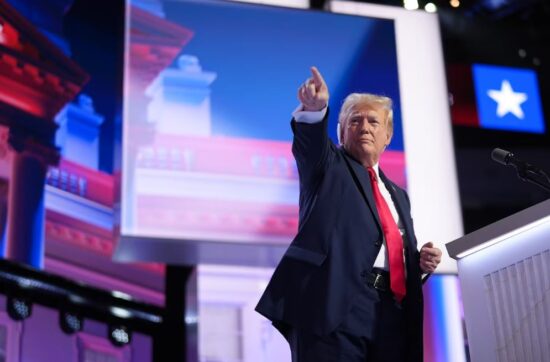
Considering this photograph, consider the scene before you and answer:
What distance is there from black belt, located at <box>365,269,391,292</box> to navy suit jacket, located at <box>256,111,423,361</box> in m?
0.02

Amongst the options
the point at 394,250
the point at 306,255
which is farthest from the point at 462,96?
the point at 306,255

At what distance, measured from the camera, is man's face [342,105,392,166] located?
2.41 metres

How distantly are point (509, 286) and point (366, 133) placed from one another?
0.53 meters

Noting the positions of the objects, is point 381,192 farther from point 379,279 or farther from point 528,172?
point 528,172

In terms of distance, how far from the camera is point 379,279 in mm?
2244

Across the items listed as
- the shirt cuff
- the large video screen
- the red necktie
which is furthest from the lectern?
the large video screen

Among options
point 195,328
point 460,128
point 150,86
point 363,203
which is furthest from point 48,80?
point 460,128

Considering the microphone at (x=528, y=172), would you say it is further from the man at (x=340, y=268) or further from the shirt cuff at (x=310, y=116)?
the shirt cuff at (x=310, y=116)

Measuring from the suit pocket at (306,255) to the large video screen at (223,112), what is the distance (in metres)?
1.66

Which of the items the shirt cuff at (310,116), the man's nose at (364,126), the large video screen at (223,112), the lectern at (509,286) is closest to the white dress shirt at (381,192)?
the shirt cuff at (310,116)

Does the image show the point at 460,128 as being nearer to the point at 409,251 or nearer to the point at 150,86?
the point at 150,86

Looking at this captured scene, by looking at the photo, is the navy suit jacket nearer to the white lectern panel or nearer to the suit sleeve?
the suit sleeve

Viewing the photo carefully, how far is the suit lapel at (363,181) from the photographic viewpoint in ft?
7.59

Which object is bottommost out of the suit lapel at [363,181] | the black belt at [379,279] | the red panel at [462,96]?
the black belt at [379,279]
